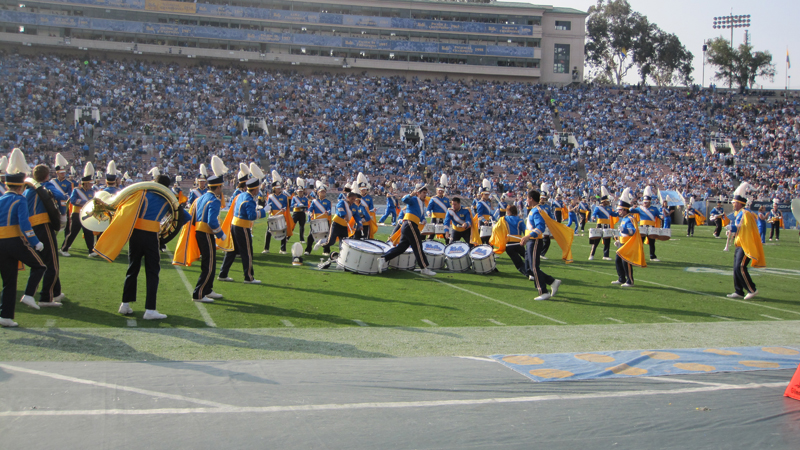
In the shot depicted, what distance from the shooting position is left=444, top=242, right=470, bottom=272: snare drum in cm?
1269

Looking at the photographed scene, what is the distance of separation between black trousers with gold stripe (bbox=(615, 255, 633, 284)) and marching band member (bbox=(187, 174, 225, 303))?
7670 millimetres

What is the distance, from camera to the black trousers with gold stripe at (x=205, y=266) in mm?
8398

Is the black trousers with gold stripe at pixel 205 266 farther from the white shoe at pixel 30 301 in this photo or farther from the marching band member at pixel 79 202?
the marching band member at pixel 79 202

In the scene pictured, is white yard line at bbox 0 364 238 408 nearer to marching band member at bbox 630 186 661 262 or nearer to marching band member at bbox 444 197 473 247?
marching band member at bbox 444 197 473 247

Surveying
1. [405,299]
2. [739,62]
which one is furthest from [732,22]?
[405,299]

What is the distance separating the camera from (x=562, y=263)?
15.2 meters

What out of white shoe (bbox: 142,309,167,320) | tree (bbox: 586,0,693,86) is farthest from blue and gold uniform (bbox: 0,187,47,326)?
tree (bbox: 586,0,693,86)

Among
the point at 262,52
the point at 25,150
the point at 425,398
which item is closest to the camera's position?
the point at 425,398

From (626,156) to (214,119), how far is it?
29589 mm

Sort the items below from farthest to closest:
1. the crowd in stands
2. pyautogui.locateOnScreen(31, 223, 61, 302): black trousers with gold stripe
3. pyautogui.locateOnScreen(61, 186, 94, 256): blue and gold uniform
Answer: the crowd in stands < pyautogui.locateOnScreen(61, 186, 94, 256): blue and gold uniform < pyautogui.locateOnScreen(31, 223, 61, 302): black trousers with gold stripe

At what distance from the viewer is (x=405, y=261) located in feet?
41.0

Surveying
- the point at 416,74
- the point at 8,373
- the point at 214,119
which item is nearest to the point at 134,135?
the point at 214,119

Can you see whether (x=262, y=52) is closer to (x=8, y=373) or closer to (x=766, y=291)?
(x=766, y=291)

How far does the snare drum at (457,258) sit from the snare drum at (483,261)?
0.16 m
